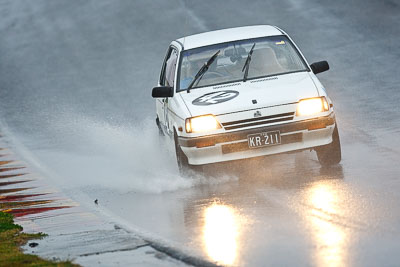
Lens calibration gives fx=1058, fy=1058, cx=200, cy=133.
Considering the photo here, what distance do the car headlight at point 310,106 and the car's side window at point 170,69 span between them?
2.01 meters

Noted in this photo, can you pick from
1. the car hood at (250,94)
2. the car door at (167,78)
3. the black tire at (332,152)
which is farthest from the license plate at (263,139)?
the car door at (167,78)

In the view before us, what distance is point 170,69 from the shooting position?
1320cm

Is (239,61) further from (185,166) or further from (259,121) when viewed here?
(185,166)

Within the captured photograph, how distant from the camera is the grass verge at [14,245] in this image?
24.8 feet

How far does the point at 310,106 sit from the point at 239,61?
5.06 feet

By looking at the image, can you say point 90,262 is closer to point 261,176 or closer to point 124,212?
point 124,212

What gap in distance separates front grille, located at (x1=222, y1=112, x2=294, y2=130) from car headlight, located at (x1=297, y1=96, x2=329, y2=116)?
0.37 ft

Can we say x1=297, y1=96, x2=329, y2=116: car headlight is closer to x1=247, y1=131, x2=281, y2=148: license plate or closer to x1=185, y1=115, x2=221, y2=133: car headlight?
x1=247, y1=131, x2=281, y2=148: license plate

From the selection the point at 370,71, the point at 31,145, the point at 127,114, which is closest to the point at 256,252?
the point at 31,145

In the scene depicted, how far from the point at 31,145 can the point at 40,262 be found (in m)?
9.11

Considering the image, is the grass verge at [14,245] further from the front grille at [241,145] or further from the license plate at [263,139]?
the license plate at [263,139]

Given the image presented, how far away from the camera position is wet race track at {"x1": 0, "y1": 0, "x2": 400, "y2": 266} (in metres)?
8.02

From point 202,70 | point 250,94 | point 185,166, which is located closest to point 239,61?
point 202,70

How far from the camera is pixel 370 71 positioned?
20250mm
